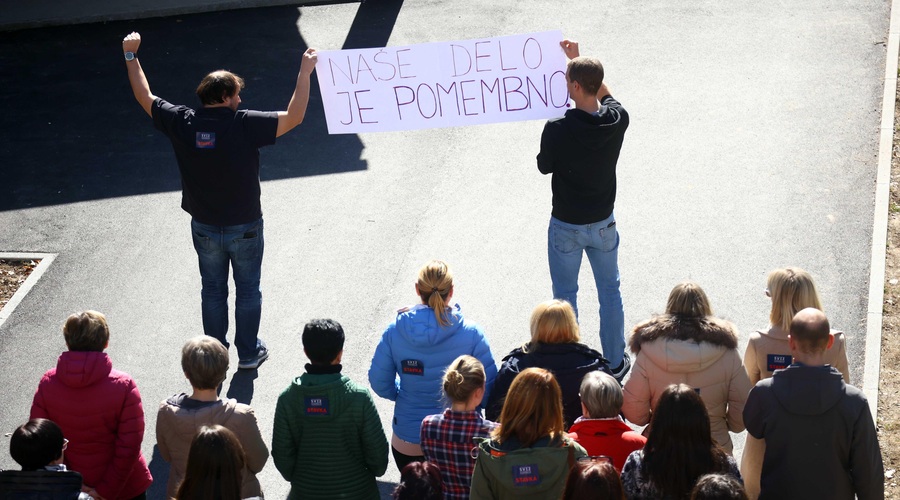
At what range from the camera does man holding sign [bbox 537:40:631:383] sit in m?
6.56

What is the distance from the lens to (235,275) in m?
7.44

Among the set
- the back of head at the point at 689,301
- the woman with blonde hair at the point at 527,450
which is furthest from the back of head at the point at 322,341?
the back of head at the point at 689,301

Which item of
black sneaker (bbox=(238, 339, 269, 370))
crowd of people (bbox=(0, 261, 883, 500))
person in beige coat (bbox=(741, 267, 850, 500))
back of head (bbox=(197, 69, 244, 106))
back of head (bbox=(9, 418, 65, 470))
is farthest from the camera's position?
black sneaker (bbox=(238, 339, 269, 370))

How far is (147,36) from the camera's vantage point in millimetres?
14492

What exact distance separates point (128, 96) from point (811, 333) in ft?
33.2

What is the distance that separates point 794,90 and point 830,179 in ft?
6.73

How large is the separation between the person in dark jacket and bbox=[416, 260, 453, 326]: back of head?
1748mm

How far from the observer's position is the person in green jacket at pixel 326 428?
514 cm

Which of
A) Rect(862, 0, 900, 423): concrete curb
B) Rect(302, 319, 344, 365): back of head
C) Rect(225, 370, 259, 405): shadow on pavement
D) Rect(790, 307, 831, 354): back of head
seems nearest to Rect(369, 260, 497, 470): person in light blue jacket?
Rect(302, 319, 344, 365): back of head

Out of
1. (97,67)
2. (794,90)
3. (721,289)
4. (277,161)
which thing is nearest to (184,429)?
(721,289)

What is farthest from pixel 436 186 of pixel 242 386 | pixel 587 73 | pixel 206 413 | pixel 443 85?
pixel 206 413

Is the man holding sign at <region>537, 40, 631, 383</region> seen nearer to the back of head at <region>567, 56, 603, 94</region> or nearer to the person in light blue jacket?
the back of head at <region>567, 56, 603, 94</region>

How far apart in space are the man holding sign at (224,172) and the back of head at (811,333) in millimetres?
3494

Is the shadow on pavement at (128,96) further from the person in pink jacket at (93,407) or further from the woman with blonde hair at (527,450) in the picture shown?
the woman with blonde hair at (527,450)
